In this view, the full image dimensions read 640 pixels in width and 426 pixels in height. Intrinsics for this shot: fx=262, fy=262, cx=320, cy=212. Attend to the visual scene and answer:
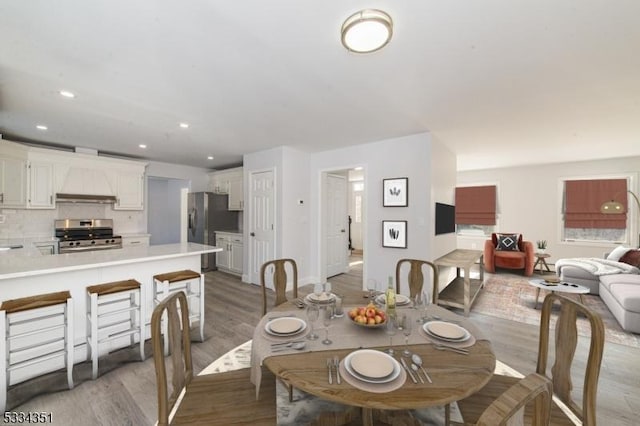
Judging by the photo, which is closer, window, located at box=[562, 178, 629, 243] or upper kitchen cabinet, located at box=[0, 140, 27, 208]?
upper kitchen cabinet, located at box=[0, 140, 27, 208]

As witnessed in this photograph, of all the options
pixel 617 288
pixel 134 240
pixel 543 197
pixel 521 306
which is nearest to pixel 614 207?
pixel 543 197

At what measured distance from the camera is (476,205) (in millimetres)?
6926

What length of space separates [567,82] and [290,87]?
7.85 ft

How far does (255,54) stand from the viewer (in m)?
1.86

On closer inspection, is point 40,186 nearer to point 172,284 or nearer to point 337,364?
point 172,284

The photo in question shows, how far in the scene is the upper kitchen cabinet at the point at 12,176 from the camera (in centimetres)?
365

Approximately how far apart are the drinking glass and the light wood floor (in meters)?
1.59

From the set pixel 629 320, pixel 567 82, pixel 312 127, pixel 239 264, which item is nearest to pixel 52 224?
pixel 239 264

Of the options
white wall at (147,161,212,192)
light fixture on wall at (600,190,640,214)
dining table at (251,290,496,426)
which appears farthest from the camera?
white wall at (147,161,212,192)

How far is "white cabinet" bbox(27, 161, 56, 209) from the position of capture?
3.97 meters

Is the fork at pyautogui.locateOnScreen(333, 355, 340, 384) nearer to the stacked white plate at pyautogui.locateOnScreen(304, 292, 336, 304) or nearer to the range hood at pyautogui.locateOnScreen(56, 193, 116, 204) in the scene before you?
the stacked white plate at pyautogui.locateOnScreen(304, 292, 336, 304)

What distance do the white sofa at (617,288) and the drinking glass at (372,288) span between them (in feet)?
10.7

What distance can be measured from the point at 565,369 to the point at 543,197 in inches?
253

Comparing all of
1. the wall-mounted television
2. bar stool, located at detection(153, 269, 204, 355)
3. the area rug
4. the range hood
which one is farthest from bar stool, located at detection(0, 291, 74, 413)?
the area rug
